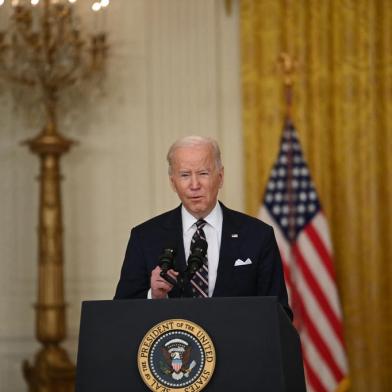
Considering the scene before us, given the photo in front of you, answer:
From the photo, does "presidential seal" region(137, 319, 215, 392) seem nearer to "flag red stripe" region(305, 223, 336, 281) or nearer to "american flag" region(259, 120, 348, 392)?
"american flag" region(259, 120, 348, 392)

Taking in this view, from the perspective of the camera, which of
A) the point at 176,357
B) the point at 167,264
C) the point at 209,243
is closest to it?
the point at 176,357

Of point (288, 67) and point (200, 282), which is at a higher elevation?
point (288, 67)

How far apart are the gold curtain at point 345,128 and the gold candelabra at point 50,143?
4.80 ft

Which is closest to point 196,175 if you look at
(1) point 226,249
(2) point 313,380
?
(1) point 226,249

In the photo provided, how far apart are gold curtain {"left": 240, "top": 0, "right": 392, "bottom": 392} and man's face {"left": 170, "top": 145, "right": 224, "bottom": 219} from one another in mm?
3829

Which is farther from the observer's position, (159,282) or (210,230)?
(210,230)

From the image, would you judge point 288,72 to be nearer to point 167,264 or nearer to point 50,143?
point 50,143

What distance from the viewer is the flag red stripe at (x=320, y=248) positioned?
7031mm

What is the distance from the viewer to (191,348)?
284 centimetres

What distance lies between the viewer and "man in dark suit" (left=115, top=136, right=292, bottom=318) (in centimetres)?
355

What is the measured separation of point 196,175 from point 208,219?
22cm

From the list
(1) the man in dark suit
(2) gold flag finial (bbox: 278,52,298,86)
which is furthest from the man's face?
(2) gold flag finial (bbox: 278,52,298,86)

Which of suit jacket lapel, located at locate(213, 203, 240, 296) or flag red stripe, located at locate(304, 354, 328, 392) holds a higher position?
suit jacket lapel, located at locate(213, 203, 240, 296)

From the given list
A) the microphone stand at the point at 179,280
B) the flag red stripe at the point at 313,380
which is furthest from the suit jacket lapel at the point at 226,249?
the flag red stripe at the point at 313,380
